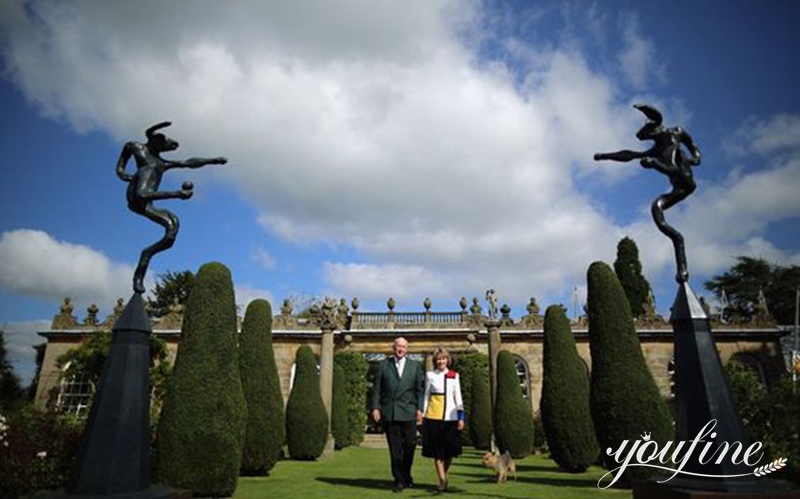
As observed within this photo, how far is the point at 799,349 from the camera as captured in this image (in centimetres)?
3058

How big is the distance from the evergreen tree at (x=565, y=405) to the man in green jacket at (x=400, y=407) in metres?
5.27

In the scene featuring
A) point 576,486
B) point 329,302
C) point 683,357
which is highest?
point 329,302

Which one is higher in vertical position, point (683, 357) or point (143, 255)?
point (143, 255)

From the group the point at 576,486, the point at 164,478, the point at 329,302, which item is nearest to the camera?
the point at 164,478

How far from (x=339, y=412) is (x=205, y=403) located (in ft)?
40.6

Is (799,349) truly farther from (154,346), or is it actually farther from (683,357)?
(154,346)

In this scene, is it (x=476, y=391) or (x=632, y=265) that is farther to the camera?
(x=632, y=265)

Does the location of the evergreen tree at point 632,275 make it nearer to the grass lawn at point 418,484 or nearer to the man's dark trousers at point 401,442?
the grass lawn at point 418,484

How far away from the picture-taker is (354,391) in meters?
23.5

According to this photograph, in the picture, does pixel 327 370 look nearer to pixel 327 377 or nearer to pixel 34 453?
pixel 327 377

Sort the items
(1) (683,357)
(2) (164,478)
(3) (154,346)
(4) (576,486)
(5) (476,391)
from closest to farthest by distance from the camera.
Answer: (1) (683,357) < (2) (164,478) < (4) (576,486) < (5) (476,391) < (3) (154,346)

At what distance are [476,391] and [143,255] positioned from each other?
16.2 meters

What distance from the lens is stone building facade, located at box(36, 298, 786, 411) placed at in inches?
987

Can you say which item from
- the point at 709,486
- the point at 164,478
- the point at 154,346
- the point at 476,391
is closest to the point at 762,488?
the point at 709,486
